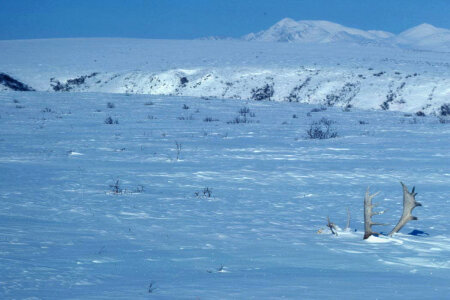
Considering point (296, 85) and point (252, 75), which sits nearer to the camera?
point (296, 85)

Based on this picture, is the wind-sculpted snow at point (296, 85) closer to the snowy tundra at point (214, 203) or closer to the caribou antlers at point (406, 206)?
the snowy tundra at point (214, 203)

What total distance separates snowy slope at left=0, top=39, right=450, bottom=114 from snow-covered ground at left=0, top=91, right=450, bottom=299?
40.6ft

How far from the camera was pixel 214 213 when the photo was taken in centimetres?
656

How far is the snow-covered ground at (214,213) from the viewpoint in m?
3.97

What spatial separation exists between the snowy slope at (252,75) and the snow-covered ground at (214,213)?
12.4 m

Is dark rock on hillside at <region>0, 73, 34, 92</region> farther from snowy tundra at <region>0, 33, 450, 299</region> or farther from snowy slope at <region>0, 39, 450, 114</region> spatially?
snowy tundra at <region>0, 33, 450, 299</region>

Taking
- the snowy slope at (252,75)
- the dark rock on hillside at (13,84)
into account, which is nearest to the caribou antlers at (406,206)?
the snowy slope at (252,75)

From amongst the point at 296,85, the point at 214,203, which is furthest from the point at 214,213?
the point at 296,85

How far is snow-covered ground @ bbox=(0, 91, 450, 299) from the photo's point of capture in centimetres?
397

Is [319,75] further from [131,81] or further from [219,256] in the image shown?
[219,256]

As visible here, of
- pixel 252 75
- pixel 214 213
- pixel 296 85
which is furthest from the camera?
pixel 252 75

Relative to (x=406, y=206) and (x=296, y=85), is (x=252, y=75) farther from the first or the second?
(x=406, y=206)

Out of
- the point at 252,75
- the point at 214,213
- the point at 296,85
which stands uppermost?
the point at 252,75

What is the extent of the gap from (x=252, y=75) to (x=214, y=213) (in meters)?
27.1
